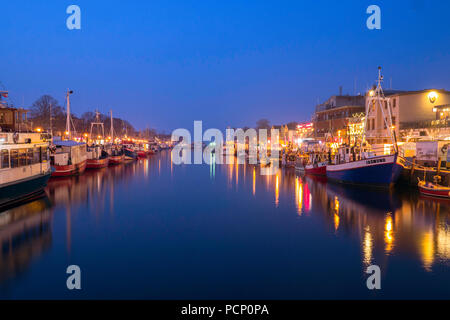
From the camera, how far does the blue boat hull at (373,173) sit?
29891 millimetres

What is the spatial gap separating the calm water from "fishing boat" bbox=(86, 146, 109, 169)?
26170 mm

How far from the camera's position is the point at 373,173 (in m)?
31.4

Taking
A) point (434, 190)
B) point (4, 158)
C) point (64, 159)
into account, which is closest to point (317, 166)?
point (434, 190)

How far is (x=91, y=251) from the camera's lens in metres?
14.5

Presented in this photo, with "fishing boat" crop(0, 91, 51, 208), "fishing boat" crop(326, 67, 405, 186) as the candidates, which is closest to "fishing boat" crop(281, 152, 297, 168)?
"fishing boat" crop(326, 67, 405, 186)

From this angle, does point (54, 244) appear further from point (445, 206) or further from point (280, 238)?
point (445, 206)

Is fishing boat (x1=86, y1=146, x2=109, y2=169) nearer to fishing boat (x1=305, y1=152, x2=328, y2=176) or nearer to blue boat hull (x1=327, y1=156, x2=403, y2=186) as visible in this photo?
fishing boat (x1=305, y1=152, x2=328, y2=176)

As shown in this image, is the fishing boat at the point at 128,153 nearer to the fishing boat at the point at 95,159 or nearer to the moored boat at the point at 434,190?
the fishing boat at the point at 95,159

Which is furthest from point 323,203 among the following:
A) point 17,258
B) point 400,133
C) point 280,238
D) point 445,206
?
point 400,133

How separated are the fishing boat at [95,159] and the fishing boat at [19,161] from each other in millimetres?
22905

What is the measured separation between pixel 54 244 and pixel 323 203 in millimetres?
→ 17798

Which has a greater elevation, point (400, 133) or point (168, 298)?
point (400, 133)

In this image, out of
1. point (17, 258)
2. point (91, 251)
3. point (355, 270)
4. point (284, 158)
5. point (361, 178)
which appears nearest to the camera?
point (355, 270)

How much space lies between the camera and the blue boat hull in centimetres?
2989
